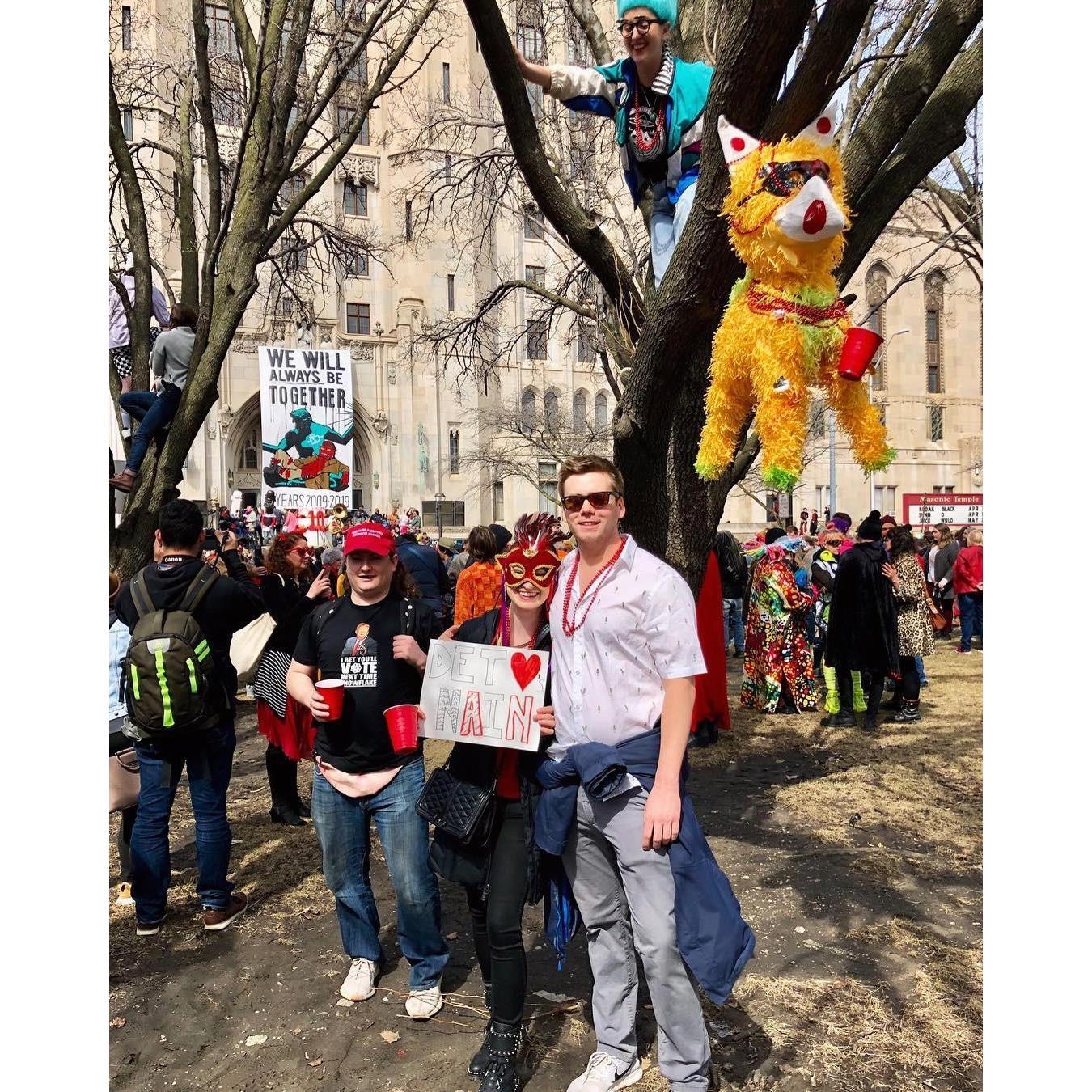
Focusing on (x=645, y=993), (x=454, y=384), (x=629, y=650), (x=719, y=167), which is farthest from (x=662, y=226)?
(x=454, y=384)

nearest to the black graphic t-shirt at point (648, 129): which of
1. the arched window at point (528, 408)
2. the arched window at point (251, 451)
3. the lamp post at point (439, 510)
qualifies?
the arched window at point (528, 408)

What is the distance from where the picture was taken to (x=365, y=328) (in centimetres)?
3941

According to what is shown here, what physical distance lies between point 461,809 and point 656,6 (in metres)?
3.09

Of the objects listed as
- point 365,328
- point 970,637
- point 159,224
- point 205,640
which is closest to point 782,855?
point 205,640

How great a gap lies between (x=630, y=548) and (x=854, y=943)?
262cm

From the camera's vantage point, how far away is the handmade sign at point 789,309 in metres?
2.74

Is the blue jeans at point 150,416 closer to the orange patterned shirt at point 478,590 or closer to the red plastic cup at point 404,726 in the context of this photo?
the orange patterned shirt at point 478,590

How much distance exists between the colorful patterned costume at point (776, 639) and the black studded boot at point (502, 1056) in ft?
23.0

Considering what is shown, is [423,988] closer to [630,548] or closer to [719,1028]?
[719,1028]

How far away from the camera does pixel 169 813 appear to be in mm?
4410

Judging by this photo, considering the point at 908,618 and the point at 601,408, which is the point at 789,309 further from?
the point at 601,408

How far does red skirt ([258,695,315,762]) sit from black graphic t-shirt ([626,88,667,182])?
361 centimetres

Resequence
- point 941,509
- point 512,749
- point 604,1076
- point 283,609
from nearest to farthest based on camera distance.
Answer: point 604,1076
point 512,749
point 283,609
point 941,509

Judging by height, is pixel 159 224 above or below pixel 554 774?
above
